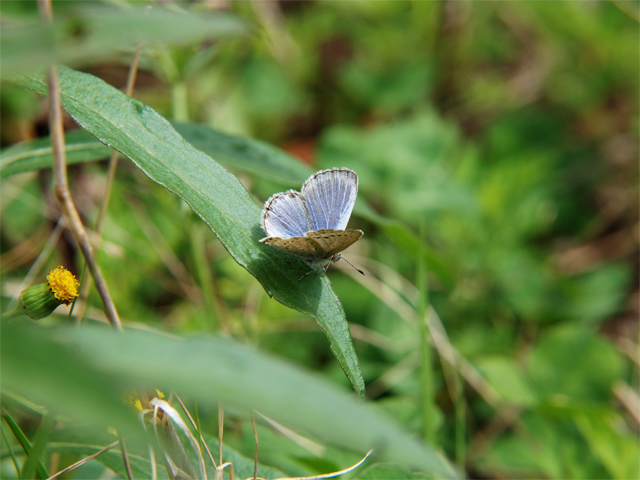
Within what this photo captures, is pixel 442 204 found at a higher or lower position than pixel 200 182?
higher

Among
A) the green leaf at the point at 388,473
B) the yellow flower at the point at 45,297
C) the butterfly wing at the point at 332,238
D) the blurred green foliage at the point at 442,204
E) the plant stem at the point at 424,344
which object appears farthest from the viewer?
the blurred green foliage at the point at 442,204

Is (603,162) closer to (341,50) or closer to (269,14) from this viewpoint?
(341,50)

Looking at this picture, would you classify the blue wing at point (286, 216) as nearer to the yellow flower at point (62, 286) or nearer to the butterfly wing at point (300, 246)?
the butterfly wing at point (300, 246)

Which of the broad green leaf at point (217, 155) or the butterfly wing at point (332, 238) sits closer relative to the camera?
the butterfly wing at point (332, 238)

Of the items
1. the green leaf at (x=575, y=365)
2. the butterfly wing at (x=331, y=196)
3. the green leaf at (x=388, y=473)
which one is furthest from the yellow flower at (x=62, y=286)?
the green leaf at (x=575, y=365)

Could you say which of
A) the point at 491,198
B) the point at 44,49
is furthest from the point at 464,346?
the point at 44,49

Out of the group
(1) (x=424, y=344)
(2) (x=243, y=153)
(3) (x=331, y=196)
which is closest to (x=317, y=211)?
(3) (x=331, y=196)

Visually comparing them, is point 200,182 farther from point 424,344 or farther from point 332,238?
point 424,344
